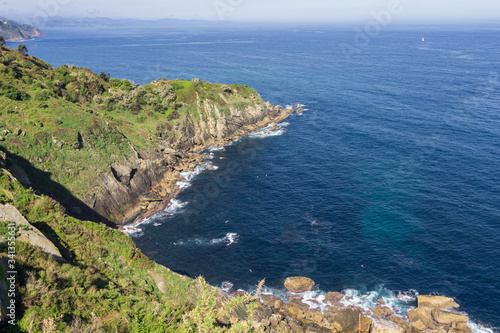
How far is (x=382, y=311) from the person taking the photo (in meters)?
49.6

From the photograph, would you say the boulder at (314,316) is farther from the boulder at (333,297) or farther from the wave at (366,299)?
the boulder at (333,297)

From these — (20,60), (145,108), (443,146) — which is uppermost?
(20,60)

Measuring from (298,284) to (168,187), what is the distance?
4500 centimetres

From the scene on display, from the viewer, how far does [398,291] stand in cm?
5312

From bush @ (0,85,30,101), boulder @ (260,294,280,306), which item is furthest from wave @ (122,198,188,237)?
bush @ (0,85,30,101)

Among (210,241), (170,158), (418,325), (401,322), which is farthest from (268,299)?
(170,158)

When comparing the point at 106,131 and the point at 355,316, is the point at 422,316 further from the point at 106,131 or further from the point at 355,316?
the point at 106,131

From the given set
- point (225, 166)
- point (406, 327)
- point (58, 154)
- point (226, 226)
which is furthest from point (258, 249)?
point (58, 154)

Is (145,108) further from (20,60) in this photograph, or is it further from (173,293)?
(173,293)

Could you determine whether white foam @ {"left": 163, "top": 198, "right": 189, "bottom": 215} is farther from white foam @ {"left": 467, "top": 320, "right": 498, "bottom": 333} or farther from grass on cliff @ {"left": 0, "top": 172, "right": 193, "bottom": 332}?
white foam @ {"left": 467, "top": 320, "right": 498, "bottom": 333}

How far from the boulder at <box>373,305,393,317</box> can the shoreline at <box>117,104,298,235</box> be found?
162ft

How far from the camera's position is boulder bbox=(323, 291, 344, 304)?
171ft

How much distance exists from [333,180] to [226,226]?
32984mm

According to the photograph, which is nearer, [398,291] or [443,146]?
[398,291]
